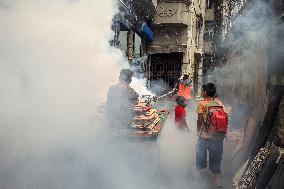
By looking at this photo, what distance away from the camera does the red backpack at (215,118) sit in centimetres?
589

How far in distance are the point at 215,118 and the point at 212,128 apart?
0.66ft

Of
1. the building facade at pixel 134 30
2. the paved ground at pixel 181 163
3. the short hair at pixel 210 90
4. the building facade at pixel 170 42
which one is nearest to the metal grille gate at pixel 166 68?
the building facade at pixel 170 42

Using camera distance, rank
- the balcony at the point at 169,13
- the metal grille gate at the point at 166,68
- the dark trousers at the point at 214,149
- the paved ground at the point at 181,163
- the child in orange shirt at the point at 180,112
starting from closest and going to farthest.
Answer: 1. the dark trousers at the point at 214,149
2. the paved ground at the point at 181,163
3. the child in orange shirt at the point at 180,112
4. the balcony at the point at 169,13
5. the metal grille gate at the point at 166,68

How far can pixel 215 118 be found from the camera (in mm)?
5891

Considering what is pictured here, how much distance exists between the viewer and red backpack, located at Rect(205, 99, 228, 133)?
19.3 ft

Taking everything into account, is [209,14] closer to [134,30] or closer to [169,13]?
[169,13]

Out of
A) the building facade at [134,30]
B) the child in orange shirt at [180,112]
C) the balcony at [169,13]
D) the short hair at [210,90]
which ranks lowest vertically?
the child in orange shirt at [180,112]

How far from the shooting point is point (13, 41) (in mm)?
6117

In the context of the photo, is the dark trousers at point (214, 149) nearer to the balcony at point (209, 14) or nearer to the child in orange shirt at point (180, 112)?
the child in orange shirt at point (180, 112)

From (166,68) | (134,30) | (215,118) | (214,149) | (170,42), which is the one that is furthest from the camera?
(166,68)

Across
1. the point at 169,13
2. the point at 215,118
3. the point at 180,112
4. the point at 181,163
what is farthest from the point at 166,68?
the point at 215,118

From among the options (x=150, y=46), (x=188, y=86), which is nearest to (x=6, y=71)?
(x=188, y=86)

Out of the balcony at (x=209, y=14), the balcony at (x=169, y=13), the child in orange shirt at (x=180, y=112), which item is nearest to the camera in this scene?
the child in orange shirt at (x=180, y=112)

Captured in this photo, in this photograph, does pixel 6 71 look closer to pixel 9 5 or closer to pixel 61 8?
pixel 9 5
